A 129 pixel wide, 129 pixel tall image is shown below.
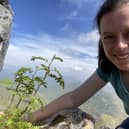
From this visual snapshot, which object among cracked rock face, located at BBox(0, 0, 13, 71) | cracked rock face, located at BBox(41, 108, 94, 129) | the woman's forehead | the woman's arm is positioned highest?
cracked rock face, located at BBox(0, 0, 13, 71)

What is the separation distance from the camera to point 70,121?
6.36 m

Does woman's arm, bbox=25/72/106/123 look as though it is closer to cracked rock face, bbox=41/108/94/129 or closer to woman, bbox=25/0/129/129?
woman, bbox=25/0/129/129

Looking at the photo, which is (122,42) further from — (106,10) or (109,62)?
(109,62)

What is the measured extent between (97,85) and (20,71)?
202cm

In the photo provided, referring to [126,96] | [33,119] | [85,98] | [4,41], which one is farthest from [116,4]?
[4,41]

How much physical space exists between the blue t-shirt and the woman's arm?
0.37 ft

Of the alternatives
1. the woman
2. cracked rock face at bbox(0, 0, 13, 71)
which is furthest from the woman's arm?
cracked rock face at bbox(0, 0, 13, 71)

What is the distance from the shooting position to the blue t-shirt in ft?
20.2

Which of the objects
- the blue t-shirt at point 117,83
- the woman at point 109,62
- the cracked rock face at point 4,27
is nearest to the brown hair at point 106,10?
the woman at point 109,62

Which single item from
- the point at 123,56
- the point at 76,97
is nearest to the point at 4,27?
the point at 76,97

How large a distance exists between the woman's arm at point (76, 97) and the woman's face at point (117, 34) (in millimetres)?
1319

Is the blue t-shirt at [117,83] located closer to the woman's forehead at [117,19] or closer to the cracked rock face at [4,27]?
the woman's forehead at [117,19]

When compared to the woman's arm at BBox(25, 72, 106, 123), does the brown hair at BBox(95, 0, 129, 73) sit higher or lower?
higher

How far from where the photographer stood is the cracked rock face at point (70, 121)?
6.27 metres
